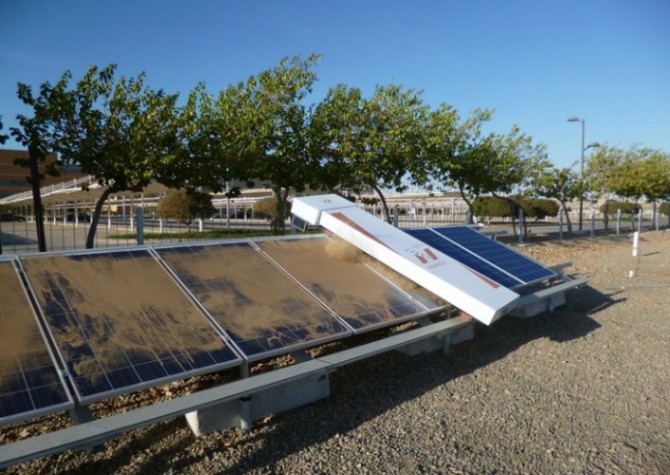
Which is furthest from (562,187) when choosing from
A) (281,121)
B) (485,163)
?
(281,121)

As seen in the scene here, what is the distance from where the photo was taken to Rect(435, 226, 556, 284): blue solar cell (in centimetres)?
749

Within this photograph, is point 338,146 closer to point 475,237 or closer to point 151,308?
point 475,237

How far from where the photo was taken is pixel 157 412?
330 centimetres

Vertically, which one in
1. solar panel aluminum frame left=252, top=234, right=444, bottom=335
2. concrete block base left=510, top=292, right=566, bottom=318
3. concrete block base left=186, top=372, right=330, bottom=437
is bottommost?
concrete block base left=510, top=292, right=566, bottom=318

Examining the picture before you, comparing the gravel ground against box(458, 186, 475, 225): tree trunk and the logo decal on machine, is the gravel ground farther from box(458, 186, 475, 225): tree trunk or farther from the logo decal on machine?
box(458, 186, 475, 225): tree trunk

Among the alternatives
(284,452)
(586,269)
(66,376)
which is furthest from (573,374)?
(586,269)

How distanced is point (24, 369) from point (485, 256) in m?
6.35

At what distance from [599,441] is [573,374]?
5.08 feet

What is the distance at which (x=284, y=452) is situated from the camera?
3691 millimetres

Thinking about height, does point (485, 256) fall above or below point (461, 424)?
above

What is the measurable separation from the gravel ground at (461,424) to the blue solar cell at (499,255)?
124 centimetres

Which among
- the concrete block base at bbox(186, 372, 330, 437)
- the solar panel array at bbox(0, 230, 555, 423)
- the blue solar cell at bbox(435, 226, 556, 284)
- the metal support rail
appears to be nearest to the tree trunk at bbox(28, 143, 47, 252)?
the solar panel array at bbox(0, 230, 555, 423)

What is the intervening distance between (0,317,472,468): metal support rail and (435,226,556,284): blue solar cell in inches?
130

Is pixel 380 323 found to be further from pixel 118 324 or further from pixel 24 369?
pixel 24 369
